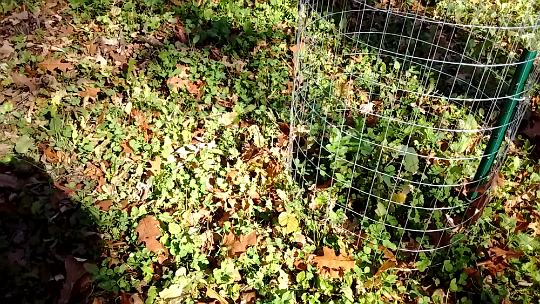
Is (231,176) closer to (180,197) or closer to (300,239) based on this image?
(180,197)

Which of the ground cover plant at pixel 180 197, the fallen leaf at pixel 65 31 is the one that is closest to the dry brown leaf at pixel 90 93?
the ground cover plant at pixel 180 197

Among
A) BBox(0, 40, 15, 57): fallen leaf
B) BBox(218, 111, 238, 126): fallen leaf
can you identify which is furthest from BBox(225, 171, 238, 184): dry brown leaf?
BBox(0, 40, 15, 57): fallen leaf

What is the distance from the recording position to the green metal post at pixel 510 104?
253cm

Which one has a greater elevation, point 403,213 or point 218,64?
point 218,64

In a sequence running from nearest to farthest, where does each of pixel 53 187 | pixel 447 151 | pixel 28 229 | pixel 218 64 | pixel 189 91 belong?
pixel 28 229, pixel 53 187, pixel 447 151, pixel 189 91, pixel 218 64

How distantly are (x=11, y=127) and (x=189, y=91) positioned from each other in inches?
55.4

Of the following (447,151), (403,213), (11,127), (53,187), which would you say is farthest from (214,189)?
(447,151)

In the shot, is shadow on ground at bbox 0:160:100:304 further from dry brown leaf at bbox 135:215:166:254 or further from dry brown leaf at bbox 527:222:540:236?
dry brown leaf at bbox 527:222:540:236

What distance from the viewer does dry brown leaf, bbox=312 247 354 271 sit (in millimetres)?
2580

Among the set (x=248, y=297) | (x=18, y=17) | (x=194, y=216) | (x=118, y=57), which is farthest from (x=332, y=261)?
(x=18, y=17)

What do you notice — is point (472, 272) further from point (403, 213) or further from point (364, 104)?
point (364, 104)

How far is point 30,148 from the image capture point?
9.98 feet

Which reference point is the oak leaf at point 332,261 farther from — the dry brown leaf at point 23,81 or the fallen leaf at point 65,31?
the fallen leaf at point 65,31

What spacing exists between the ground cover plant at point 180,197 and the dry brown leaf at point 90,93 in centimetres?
1
